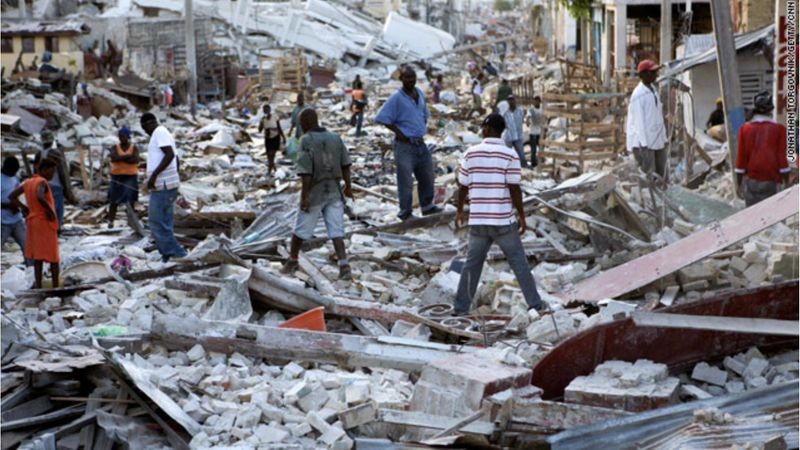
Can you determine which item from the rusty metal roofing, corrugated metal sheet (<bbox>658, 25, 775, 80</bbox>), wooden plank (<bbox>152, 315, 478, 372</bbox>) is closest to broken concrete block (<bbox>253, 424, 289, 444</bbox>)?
wooden plank (<bbox>152, 315, 478, 372</bbox>)

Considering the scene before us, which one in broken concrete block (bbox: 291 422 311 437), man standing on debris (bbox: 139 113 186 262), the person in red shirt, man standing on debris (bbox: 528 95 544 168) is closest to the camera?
broken concrete block (bbox: 291 422 311 437)

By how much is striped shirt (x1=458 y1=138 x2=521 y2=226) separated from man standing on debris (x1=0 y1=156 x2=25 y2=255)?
489cm

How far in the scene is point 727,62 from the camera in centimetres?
1396

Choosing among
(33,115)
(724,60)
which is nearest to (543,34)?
(33,115)

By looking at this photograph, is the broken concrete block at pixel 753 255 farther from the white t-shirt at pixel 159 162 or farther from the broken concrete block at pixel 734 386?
the white t-shirt at pixel 159 162

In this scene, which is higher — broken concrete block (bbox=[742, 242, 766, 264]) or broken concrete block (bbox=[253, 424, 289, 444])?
broken concrete block (bbox=[742, 242, 766, 264])

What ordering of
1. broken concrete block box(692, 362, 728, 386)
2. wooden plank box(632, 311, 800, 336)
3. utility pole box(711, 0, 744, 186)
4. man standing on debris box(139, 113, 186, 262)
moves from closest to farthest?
wooden plank box(632, 311, 800, 336), broken concrete block box(692, 362, 728, 386), man standing on debris box(139, 113, 186, 262), utility pole box(711, 0, 744, 186)

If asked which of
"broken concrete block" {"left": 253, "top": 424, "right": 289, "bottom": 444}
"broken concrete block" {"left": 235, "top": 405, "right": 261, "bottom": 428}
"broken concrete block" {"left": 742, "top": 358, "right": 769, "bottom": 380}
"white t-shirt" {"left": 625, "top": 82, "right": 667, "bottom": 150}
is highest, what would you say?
"white t-shirt" {"left": 625, "top": 82, "right": 667, "bottom": 150}

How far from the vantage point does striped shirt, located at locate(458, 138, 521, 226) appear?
9.15m

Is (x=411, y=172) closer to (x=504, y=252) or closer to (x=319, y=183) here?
(x=319, y=183)

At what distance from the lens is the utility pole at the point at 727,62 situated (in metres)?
13.9

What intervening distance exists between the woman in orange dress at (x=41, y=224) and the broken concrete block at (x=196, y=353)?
9.27 ft

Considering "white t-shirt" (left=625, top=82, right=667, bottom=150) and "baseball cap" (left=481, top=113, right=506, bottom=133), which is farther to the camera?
"white t-shirt" (left=625, top=82, right=667, bottom=150)

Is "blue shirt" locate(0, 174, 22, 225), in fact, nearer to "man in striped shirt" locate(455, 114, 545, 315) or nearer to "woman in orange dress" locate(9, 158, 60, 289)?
"woman in orange dress" locate(9, 158, 60, 289)
